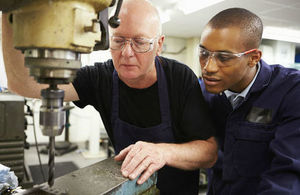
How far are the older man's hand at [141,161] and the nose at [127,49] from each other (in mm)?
435

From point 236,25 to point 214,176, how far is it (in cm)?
81

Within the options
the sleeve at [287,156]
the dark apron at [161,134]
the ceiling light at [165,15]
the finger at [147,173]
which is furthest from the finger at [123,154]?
the ceiling light at [165,15]

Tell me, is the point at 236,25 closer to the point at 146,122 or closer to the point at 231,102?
the point at 231,102

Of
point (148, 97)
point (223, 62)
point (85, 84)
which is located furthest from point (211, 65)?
point (85, 84)

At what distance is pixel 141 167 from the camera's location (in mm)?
882

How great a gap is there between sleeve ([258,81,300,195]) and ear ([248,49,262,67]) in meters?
0.25

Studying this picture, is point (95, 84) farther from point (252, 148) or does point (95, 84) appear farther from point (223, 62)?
point (252, 148)

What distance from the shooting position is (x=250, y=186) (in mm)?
1189

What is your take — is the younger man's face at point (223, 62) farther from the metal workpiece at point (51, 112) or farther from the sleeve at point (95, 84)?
the metal workpiece at point (51, 112)

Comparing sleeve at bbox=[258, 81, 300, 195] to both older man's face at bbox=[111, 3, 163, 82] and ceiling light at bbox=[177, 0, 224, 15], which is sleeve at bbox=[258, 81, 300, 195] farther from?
ceiling light at bbox=[177, 0, 224, 15]

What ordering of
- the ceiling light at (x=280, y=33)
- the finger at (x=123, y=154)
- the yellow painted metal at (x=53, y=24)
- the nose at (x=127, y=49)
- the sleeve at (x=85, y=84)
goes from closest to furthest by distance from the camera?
1. the yellow painted metal at (x=53, y=24)
2. the finger at (x=123, y=154)
3. the nose at (x=127, y=49)
4. the sleeve at (x=85, y=84)
5. the ceiling light at (x=280, y=33)

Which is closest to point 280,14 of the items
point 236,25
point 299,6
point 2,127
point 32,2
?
point 299,6

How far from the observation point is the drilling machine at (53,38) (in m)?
0.55

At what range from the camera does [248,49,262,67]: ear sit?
1253mm
